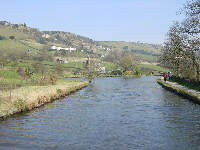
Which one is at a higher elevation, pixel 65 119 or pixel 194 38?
pixel 194 38

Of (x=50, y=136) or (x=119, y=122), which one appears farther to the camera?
(x=119, y=122)

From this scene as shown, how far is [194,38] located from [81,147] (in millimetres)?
39936

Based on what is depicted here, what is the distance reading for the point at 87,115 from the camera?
93.7ft

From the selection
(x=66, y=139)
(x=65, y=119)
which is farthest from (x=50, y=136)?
(x=65, y=119)

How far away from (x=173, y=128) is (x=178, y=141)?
4.10 meters

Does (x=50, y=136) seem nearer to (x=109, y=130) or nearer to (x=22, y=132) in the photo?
(x=22, y=132)

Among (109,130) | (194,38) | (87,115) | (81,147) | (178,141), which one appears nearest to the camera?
(81,147)

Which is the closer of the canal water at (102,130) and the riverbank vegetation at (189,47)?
the canal water at (102,130)

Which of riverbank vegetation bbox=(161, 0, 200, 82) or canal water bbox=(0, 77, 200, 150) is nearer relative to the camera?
canal water bbox=(0, 77, 200, 150)

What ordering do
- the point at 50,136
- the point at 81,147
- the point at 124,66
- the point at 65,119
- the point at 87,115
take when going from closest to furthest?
1. the point at 81,147
2. the point at 50,136
3. the point at 65,119
4. the point at 87,115
5. the point at 124,66

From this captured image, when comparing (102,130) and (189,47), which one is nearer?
(102,130)

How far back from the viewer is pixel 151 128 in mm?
Result: 22016

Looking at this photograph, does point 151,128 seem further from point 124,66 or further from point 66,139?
point 124,66

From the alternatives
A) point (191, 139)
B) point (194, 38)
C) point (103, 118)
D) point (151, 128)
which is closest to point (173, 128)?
point (151, 128)
